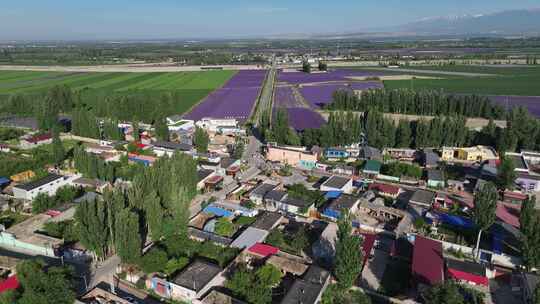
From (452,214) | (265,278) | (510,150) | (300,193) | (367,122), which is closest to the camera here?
(265,278)

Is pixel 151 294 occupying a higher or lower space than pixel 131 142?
lower

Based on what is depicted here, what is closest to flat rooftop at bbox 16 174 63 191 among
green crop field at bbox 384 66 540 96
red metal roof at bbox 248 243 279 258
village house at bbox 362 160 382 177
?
red metal roof at bbox 248 243 279 258

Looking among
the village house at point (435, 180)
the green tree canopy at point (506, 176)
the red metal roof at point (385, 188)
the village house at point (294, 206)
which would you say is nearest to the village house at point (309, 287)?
the village house at point (294, 206)

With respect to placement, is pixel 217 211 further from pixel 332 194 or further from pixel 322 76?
pixel 322 76

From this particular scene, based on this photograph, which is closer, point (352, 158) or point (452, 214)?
point (452, 214)

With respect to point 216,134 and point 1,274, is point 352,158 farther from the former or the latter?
point 1,274

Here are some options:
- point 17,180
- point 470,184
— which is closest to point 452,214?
point 470,184

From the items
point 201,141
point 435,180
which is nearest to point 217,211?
point 201,141
